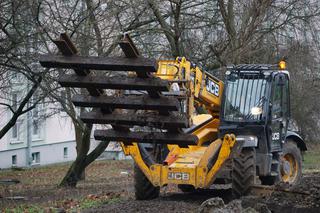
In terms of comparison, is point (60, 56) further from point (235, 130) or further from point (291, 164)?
point (291, 164)

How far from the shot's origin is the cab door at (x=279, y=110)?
12.7 metres

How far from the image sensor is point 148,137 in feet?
34.6

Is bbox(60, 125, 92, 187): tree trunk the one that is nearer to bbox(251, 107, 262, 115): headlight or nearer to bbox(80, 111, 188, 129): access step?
bbox(251, 107, 262, 115): headlight

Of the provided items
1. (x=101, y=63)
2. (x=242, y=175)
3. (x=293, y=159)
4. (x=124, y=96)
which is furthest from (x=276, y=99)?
(x=101, y=63)

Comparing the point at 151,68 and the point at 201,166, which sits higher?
the point at 151,68

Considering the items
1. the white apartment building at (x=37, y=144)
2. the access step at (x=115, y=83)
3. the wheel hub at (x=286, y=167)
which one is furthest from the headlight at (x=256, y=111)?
the white apartment building at (x=37, y=144)

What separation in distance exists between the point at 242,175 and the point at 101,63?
3.86 m

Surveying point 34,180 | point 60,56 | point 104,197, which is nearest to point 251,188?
point 104,197

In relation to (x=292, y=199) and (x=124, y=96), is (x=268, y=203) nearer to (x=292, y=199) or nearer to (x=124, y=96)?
(x=292, y=199)

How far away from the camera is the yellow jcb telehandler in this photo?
30.6 ft

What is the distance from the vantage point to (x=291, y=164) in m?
14.2

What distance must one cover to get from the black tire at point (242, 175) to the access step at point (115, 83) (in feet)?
10.1

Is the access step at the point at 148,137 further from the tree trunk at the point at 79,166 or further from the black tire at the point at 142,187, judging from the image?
the tree trunk at the point at 79,166

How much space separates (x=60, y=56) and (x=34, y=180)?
16124 millimetres
